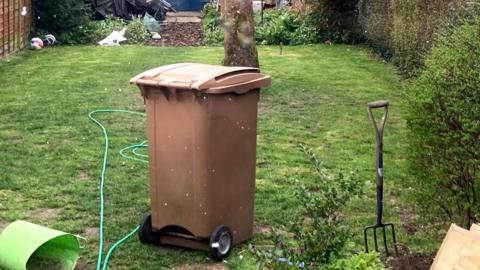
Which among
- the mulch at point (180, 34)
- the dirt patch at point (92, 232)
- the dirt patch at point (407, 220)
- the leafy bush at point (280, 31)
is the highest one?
the dirt patch at point (407, 220)

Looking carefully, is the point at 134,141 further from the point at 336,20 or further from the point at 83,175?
the point at 336,20

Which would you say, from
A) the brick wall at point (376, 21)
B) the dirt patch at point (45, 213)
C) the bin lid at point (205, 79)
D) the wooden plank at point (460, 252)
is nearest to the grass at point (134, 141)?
the dirt patch at point (45, 213)

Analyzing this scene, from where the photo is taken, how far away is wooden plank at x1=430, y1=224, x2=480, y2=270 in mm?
3492

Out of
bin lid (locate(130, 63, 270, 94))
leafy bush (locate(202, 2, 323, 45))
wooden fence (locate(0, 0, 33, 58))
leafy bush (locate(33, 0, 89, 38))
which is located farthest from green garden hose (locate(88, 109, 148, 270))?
leafy bush (locate(202, 2, 323, 45))

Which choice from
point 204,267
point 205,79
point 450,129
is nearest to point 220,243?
point 204,267

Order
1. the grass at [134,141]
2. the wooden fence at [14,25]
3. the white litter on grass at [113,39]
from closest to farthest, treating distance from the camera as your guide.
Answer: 1. the grass at [134,141]
2. the wooden fence at [14,25]
3. the white litter on grass at [113,39]

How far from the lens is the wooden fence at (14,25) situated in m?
14.3

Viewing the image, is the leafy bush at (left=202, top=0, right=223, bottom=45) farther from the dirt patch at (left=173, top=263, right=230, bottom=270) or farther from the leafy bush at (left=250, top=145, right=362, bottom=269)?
the leafy bush at (left=250, top=145, right=362, bottom=269)

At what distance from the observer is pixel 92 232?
532cm

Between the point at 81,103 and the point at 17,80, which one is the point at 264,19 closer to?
the point at 17,80

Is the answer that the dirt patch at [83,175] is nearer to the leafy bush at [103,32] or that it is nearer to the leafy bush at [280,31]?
the leafy bush at [103,32]

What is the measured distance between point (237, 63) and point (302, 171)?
4.16 meters

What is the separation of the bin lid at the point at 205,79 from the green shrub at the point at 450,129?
106cm

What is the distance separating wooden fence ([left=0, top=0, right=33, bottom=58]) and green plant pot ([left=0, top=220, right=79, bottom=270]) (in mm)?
10238
